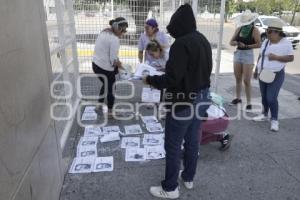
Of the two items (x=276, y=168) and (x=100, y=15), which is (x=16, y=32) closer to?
(x=276, y=168)

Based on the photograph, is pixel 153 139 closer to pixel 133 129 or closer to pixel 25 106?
pixel 133 129

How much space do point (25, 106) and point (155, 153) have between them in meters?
2.13

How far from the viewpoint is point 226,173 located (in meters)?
3.51

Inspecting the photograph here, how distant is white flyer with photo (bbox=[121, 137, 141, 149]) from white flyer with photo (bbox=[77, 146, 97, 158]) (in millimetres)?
405

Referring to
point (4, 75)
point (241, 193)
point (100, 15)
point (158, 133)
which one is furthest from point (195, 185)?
point (100, 15)

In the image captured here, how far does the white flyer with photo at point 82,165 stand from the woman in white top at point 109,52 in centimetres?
150

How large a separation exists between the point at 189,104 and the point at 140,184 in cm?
115

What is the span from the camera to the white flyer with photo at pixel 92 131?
446 cm

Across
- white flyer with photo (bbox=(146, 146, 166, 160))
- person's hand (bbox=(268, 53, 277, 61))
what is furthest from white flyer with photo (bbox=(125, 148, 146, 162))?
person's hand (bbox=(268, 53, 277, 61))

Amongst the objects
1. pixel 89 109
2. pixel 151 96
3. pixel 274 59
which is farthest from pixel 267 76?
pixel 89 109

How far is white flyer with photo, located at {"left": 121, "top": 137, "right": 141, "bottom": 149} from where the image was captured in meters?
4.10

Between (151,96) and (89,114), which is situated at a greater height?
(151,96)

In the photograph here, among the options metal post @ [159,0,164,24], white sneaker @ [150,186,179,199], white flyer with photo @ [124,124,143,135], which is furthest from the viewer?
metal post @ [159,0,164,24]

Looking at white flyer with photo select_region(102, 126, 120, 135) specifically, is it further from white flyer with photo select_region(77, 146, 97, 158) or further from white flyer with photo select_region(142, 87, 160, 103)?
white flyer with photo select_region(142, 87, 160, 103)
